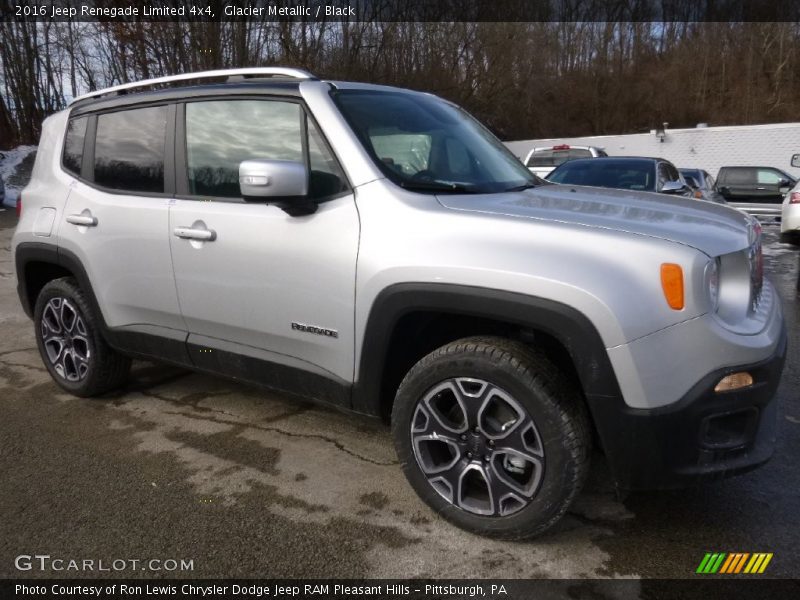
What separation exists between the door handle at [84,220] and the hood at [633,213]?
220 cm

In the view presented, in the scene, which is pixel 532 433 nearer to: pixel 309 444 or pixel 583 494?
pixel 583 494

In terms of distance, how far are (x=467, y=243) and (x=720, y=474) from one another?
48.1 inches

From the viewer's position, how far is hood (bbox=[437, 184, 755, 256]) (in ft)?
8.05

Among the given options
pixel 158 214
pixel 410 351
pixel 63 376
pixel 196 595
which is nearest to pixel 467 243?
pixel 410 351

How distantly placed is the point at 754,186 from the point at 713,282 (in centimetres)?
2058

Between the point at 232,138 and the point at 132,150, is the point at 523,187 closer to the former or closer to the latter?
the point at 232,138

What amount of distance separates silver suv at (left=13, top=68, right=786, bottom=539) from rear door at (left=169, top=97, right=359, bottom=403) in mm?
11

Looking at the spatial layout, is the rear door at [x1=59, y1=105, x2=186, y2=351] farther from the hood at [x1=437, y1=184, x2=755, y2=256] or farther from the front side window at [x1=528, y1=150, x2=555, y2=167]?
the front side window at [x1=528, y1=150, x2=555, y2=167]

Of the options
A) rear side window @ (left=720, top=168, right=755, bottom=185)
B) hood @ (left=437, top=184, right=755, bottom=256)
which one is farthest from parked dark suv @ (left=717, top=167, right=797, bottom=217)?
hood @ (left=437, top=184, right=755, bottom=256)

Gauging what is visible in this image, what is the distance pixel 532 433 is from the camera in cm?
252

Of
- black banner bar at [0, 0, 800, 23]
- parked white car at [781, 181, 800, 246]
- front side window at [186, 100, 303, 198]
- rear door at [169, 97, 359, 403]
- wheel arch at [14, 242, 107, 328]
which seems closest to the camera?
rear door at [169, 97, 359, 403]

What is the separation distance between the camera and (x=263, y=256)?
309 cm

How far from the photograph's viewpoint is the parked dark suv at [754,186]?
1997cm

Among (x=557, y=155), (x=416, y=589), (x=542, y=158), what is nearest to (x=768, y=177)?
(x=557, y=155)
